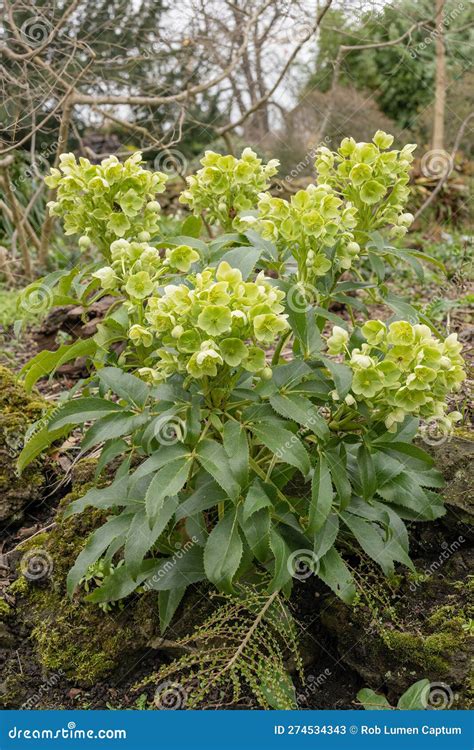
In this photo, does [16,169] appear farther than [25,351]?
Yes

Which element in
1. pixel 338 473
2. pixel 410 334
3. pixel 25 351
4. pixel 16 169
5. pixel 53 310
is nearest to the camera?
pixel 410 334

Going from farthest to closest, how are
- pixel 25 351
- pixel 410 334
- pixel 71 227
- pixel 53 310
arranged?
pixel 25 351 → pixel 53 310 → pixel 71 227 → pixel 410 334

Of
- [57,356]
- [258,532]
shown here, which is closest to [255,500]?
[258,532]

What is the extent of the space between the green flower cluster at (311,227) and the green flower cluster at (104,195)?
0.35m

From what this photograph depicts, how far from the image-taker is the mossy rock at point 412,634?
203cm

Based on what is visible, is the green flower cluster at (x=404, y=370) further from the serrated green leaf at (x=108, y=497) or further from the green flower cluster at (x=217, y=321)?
the serrated green leaf at (x=108, y=497)

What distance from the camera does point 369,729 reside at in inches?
72.6

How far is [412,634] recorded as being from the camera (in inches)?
82.7

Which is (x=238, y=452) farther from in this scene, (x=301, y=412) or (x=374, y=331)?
(x=374, y=331)

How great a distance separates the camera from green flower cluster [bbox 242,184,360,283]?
194 centimetres

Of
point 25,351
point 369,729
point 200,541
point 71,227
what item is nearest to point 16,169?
point 25,351

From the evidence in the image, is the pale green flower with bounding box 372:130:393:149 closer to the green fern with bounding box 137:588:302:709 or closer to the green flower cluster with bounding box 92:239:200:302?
the green flower cluster with bounding box 92:239:200:302

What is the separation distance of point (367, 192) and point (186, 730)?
4.88 ft

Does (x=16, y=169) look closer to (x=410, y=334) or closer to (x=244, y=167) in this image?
(x=244, y=167)
